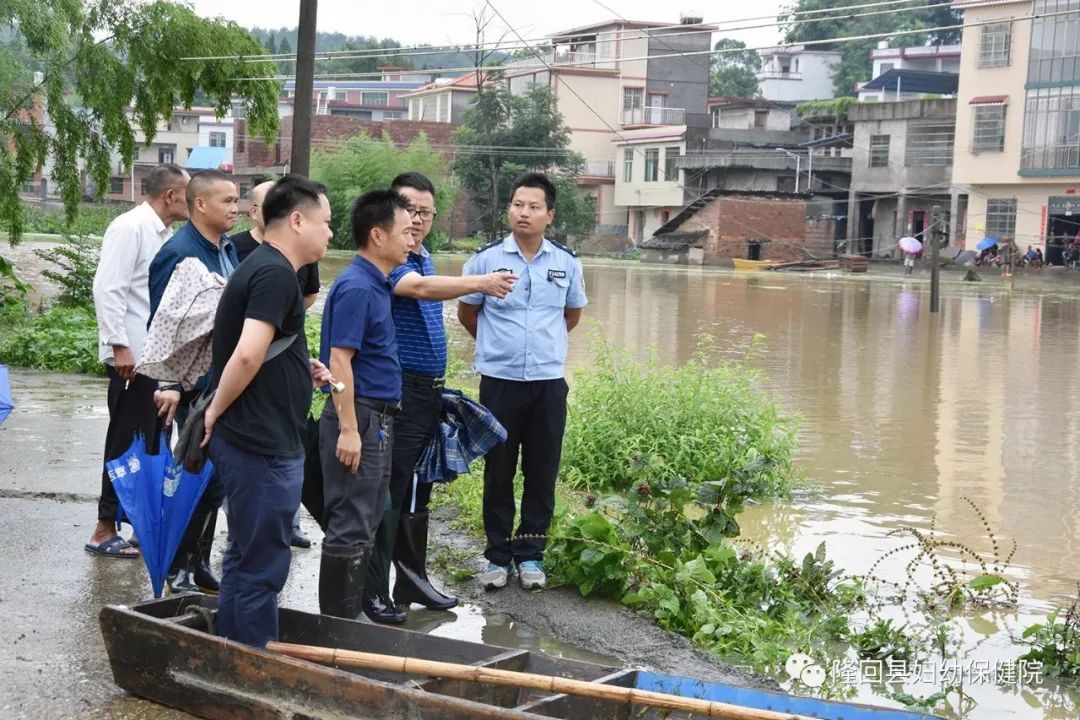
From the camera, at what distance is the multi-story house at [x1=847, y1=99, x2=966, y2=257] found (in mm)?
53938

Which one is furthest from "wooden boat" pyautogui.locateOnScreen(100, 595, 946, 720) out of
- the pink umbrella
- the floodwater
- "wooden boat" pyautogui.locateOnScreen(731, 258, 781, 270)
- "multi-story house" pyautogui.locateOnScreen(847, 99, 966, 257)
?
"multi-story house" pyautogui.locateOnScreen(847, 99, 966, 257)

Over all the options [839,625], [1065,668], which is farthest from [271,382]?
[1065,668]

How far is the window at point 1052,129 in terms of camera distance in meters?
47.7

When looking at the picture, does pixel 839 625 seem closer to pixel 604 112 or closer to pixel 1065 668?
pixel 1065 668

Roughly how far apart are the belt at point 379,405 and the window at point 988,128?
49.1m

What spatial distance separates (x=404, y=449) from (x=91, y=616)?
1.52m

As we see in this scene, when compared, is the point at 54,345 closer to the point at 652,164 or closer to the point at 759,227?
the point at 759,227

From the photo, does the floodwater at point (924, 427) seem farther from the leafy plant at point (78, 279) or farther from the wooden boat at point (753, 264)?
the wooden boat at point (753, 264)

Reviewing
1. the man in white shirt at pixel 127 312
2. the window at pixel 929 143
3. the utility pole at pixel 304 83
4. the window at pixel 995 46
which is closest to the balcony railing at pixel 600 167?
the window at pixel 929 143

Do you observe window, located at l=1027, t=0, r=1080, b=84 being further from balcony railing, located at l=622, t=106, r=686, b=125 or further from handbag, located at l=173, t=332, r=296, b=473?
handbag, located at l=173, t=332, r=296, b=473

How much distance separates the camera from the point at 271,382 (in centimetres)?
453

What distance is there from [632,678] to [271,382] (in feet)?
5.39

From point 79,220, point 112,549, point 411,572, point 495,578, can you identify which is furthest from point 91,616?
point 79,220

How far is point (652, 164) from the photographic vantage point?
209ft
